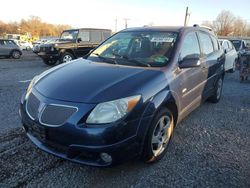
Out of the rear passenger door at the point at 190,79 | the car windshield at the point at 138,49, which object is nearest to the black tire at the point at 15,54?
the car windshield at the point at 138,49

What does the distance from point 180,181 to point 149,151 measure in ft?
1.55

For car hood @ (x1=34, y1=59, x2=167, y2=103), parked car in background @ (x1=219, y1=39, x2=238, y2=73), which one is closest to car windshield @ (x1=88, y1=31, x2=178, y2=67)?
car hood @ (x1=34, y1=59, x2=167, y2=103)

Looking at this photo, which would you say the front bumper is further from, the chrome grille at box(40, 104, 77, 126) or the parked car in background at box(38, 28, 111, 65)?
the parked car in background at box(38, 28, 111, 65)

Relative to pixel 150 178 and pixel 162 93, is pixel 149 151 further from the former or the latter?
pixel 162 93

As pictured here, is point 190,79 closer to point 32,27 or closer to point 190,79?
point 190,79

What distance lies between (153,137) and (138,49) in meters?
1.50

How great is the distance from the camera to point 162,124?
338 centimetres

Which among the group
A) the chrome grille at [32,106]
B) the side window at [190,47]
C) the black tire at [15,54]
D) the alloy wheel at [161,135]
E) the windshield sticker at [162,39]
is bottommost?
the black tire at [15,54]

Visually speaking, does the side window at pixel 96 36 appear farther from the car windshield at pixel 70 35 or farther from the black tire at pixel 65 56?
the black tire at pixel 65 56

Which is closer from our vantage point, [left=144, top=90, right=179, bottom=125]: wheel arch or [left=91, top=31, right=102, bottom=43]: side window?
[left=144, top=90, right=179, bottom=125]: wheel arch

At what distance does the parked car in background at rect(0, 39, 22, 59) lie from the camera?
1836 centimetres

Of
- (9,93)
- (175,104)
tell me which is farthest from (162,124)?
(9,93)

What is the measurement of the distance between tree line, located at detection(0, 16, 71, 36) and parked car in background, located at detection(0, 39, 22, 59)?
6726cm

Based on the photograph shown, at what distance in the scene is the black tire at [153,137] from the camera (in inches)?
120
